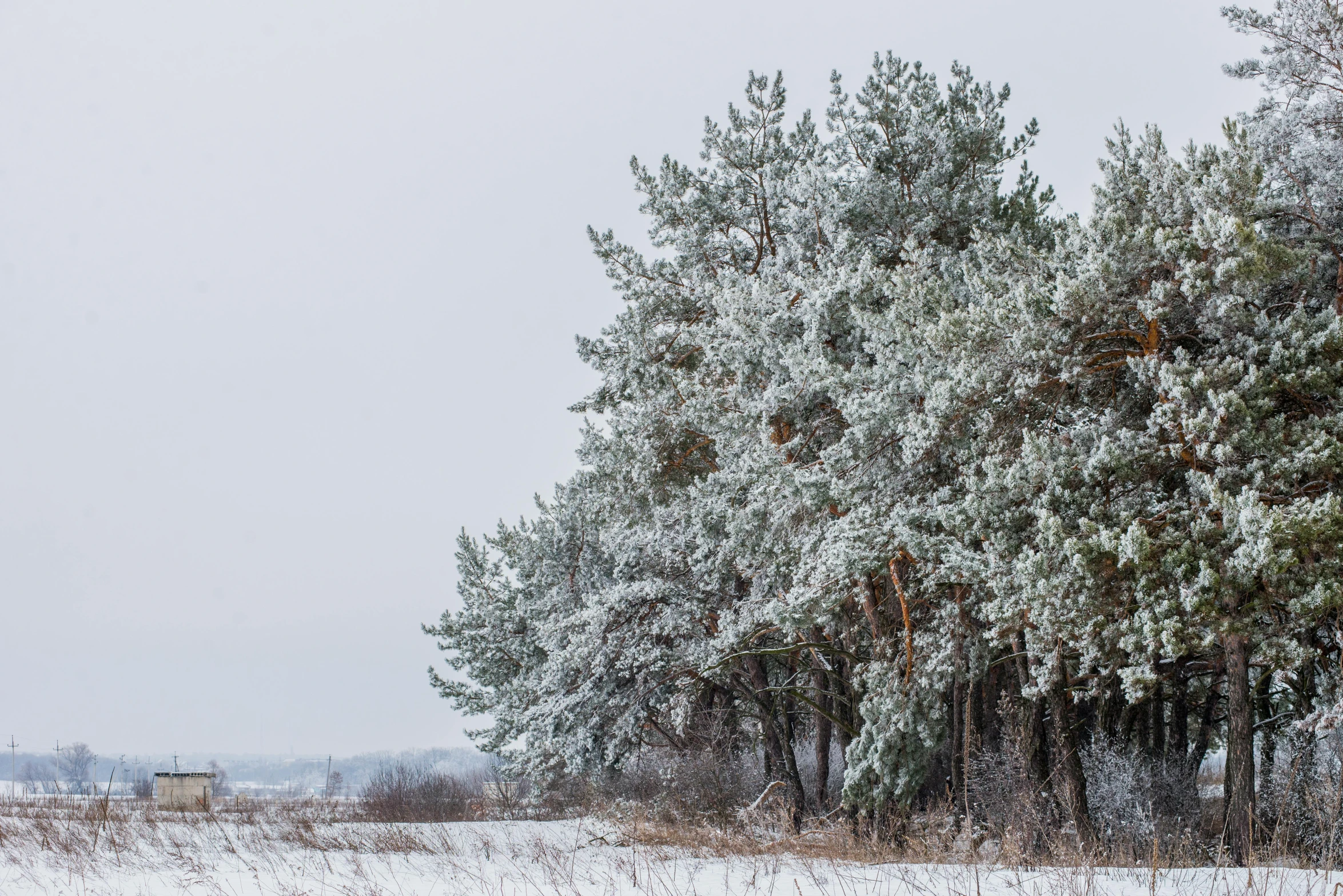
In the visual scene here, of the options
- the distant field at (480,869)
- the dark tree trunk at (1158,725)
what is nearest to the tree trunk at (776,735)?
the distant field at (480,869)

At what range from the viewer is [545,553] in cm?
2288

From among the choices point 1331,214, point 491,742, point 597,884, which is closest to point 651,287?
point 1331,214

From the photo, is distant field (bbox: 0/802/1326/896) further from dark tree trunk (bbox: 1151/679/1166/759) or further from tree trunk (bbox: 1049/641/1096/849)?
dark tree trunk (bbox: 1151/679/1166/759)

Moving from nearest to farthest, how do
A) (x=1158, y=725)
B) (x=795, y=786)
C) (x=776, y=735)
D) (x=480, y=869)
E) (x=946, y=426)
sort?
(x=480, y=869), (x=946, y=426), (x=795, y=786), (x=1158, y=725), (x=776, y=735)

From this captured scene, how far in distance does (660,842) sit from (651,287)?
924cm

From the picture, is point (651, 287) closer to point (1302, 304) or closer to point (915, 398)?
point (915, 398)

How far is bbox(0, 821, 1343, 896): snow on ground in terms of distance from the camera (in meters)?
6.58

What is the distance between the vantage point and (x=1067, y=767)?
11.5 m

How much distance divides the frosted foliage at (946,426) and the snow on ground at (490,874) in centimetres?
268

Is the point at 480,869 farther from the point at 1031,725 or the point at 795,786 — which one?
the point at 795,786

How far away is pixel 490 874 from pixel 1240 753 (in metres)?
7.54

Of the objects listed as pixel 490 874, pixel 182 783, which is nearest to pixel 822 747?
pixel 490 874

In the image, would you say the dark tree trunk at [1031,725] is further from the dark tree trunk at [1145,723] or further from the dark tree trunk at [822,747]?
the dark tree trunk at [1145,723]

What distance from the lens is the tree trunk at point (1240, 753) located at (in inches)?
376
